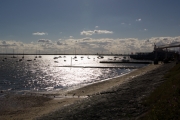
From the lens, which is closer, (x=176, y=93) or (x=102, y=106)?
(x=176, y=93)

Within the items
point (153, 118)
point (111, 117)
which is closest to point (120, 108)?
point (111, 117)

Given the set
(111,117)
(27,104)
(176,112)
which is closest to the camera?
(176,112)

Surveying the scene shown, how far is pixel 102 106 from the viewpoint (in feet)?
49.1

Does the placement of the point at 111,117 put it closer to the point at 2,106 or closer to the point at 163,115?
the point at 163,115

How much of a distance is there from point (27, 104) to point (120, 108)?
16.0 meters

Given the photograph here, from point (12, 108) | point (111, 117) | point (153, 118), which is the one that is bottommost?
point (12, 108)

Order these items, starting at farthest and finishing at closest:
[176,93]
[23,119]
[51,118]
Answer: [23,119]
[51,118]
[176,93]

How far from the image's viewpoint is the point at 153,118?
28.2 ft

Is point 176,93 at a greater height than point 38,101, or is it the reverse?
point 176,93

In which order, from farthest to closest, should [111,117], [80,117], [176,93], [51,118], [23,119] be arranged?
[23,119], [51,118], [80,117], [111,117], [176,93]

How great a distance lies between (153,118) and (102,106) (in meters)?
6.69

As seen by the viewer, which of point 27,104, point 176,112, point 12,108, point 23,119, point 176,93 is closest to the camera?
point 176,112

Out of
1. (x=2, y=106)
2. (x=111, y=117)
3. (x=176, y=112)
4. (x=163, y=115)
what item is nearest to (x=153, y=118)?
(x=163, y=115)

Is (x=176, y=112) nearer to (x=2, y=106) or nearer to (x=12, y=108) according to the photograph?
(x=12, y=108)
